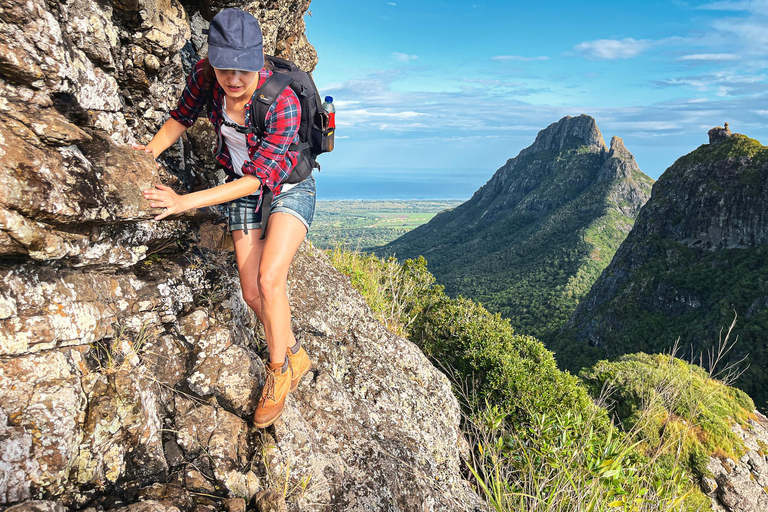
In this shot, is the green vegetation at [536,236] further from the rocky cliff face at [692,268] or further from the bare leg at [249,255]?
the bare leg at [249,255]

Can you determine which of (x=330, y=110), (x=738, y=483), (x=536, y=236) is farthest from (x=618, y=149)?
Answer: (x=330, y=110)

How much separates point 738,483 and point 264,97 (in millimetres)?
23666

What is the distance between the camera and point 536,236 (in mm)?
105500

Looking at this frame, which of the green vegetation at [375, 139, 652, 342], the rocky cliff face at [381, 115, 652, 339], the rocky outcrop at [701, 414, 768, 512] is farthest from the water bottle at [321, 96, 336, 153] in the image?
the rocky cliff face at [381, 115, 652, 339]

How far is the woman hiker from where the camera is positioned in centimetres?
288

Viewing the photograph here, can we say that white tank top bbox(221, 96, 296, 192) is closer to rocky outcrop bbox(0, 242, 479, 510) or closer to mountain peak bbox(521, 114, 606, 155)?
rocky outcrop bbox(0, 242, 479, 510)

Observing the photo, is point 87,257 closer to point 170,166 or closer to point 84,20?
point 170,166

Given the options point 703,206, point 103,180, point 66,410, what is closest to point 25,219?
point 103,180

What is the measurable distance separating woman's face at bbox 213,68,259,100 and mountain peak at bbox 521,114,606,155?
537ft

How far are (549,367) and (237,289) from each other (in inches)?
444

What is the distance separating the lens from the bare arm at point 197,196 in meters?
2.90

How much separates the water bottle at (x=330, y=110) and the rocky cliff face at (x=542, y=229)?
61290 mm

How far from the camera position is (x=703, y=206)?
7669 centimetres

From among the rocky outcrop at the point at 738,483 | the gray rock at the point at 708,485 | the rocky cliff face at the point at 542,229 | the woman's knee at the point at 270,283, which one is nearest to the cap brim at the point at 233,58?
the woman's knee at the point at 270,283
